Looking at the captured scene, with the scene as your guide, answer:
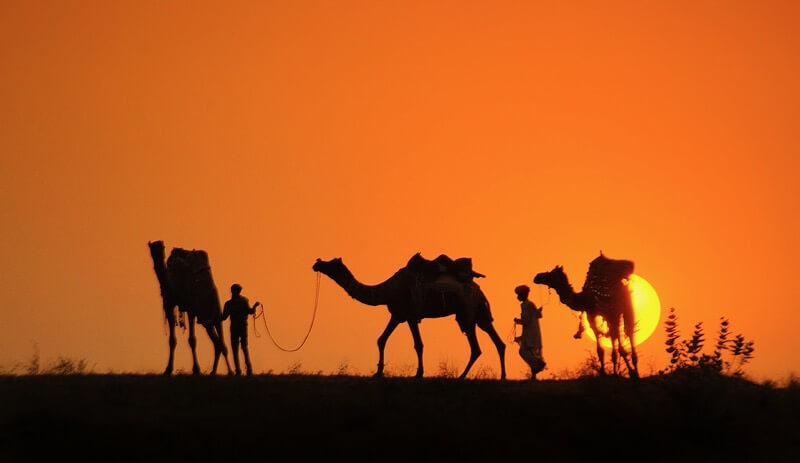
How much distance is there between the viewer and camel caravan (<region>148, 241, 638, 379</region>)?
36.8 metres

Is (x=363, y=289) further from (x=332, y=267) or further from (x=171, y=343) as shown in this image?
(x=171, y=343)

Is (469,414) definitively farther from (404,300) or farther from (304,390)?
(404,300)

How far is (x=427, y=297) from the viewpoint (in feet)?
123

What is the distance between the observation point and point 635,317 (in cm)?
3759

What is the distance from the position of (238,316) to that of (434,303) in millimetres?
4499

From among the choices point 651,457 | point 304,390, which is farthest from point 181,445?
point 651,457

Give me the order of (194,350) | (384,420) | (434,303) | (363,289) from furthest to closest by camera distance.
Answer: (363,289) < (434,303) < (194,350) < (384,420)

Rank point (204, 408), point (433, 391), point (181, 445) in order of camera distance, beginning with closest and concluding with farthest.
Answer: point (181, 445), point (204, 408), point (433, 391)

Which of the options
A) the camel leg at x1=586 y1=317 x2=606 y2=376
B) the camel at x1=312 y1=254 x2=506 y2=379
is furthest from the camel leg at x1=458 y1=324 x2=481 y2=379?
the camel leg at x1=586 y1=317 x2=606 y2=376

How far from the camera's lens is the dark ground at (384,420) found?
29.3 meters

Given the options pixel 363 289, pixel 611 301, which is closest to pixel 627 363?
pixel 611 301

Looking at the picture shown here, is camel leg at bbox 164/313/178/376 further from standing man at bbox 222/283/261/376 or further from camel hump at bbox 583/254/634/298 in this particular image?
camel hump at bbox 583/254/634/298

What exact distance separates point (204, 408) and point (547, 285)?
1071 cm

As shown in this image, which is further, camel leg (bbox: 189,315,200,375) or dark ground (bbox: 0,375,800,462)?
camel leg (bbox: 189,315,200,375)
